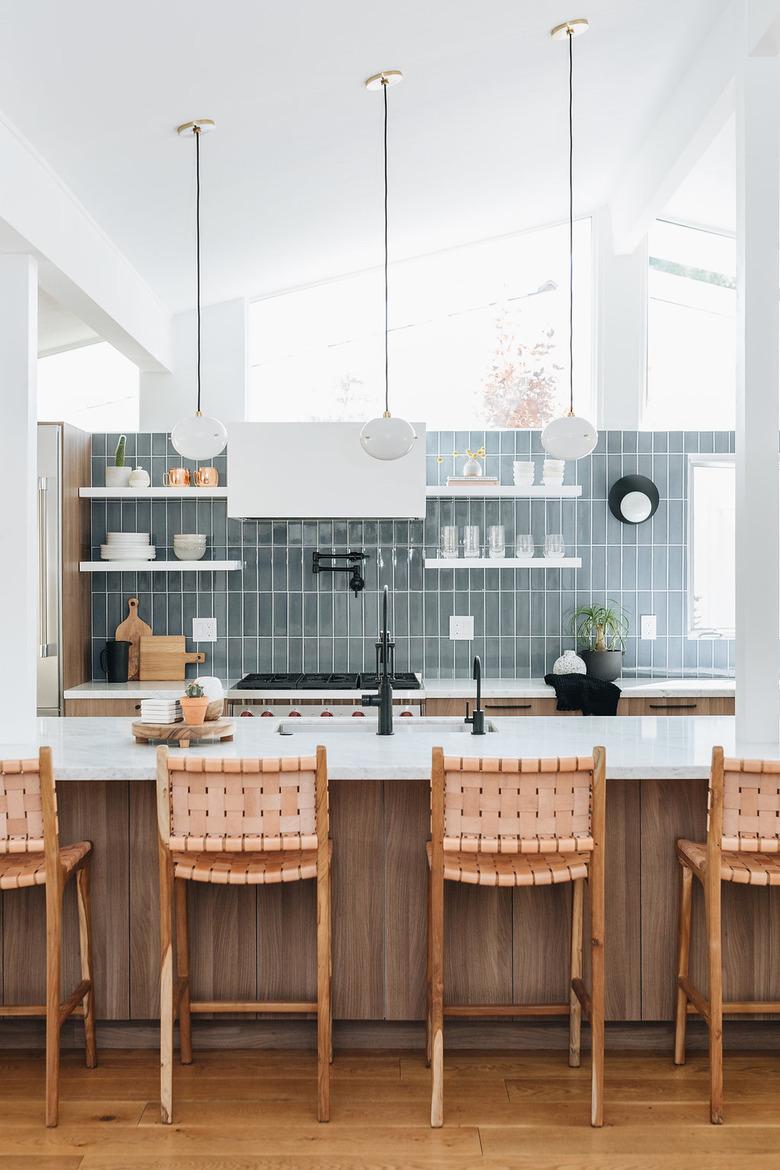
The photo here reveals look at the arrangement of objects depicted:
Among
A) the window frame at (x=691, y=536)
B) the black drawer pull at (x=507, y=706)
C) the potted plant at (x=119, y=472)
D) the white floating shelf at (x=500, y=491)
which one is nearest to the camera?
the black drawer pull at (x=507, y=706)

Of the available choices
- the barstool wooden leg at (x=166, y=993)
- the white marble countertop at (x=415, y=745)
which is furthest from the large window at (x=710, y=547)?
the barstool wooden leg at (x=166, y=993)

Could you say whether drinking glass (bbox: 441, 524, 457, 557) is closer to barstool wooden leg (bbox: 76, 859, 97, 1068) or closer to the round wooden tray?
the round wooden tray

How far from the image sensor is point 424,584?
547cm

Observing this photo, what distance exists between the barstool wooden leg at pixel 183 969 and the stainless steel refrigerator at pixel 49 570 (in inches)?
89.8

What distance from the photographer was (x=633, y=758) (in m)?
2.74

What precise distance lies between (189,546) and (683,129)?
3195 millimetres

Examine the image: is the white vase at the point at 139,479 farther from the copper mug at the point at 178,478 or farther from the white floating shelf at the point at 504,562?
the white floating shelf at the point at 504,562

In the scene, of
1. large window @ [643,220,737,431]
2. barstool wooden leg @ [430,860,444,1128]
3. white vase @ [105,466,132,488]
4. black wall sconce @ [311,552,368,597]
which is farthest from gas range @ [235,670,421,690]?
barstool wooden leg @ [430,860,444,1128]

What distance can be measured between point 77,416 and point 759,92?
13.2 feet

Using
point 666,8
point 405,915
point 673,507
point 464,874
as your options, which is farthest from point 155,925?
point 673,507

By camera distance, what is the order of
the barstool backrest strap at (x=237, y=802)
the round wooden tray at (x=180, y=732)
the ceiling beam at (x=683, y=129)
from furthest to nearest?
the ceiling beam at (x=683, y=129) < the round wooden tray at (x=180, y=732) < the barstool backrest strap at (x=237, y=802)

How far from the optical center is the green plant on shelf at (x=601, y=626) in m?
5.33

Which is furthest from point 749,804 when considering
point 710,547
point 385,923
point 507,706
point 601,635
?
point 710,547

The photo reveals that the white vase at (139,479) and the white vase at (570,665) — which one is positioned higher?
the white vase at (139,479)
